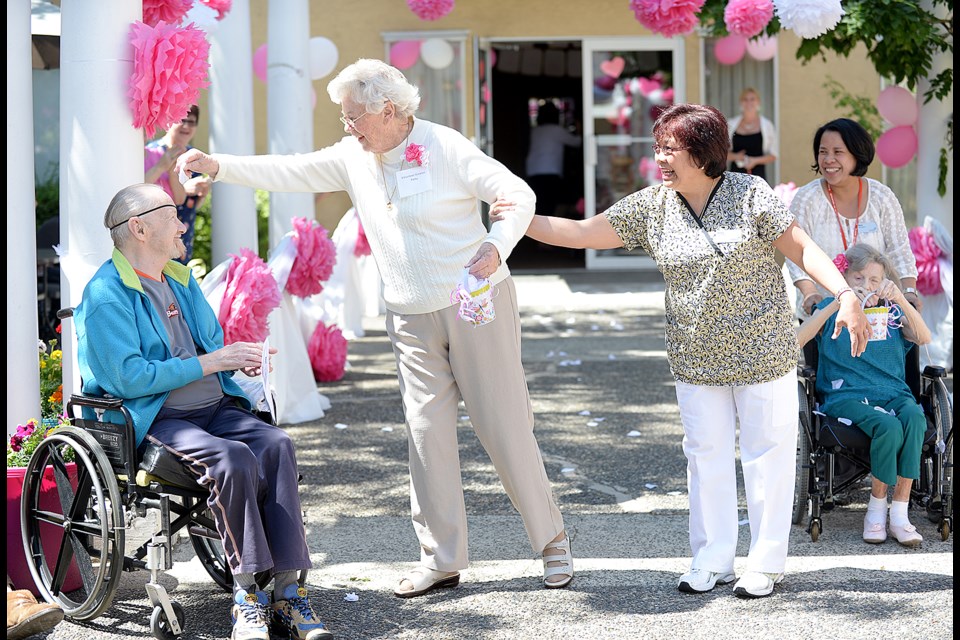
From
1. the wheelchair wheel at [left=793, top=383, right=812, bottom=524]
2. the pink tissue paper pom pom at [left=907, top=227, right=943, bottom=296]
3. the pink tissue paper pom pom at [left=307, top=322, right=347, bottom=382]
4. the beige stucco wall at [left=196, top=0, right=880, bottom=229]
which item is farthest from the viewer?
the beige stucco wall at [left=196, top=0, right=880, bottom=229]

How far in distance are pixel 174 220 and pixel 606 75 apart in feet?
34.2

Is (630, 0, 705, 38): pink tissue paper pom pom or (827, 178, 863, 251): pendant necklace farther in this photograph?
(630, 0, 705, 38): pink tissue paper pom pom

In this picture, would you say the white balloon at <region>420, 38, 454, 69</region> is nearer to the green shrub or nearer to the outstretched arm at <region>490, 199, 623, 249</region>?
the green shrub

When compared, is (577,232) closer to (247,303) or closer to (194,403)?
(194,403)

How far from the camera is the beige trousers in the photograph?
4.05m

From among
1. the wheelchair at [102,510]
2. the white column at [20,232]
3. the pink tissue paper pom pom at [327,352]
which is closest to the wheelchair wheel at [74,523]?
the wheelchair at [102,510]

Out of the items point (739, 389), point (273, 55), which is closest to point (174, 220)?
point (739, 389)

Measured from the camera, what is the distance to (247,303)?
5680 mm

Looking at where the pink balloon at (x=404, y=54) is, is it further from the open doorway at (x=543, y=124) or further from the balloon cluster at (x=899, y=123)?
the balloon cluster at (x=899, y=123)

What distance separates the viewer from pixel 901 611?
12.7ft

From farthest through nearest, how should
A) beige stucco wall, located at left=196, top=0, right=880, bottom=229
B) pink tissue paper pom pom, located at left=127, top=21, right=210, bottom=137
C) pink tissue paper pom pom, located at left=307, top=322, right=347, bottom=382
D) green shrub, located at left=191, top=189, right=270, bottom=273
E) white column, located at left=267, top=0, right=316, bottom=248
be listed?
beige stucco wall, located at left=196, top=0, right=880, bottom=229 < green shrub, located at left=191, top=189, right=270, bottom=273 < pink tissue paper pom pom, located at left=307, top=322, right=347, bottom=382 < white column, located at left=267, top=0, right=316, bottom=248 < pink tissue paper pom pom, located at left=127, top=21, right=210, bottom=137

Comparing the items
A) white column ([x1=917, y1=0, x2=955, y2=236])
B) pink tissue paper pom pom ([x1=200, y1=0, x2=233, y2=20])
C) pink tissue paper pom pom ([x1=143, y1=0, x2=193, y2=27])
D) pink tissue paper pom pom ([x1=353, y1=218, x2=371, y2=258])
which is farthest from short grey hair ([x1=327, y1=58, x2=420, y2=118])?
pink tissue paper pom pom ([x1=353, y1=218, x2=371, y2=258])

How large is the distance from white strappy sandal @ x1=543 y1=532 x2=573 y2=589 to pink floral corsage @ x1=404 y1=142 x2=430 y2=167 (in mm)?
1326

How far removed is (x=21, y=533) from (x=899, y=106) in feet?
20.3
